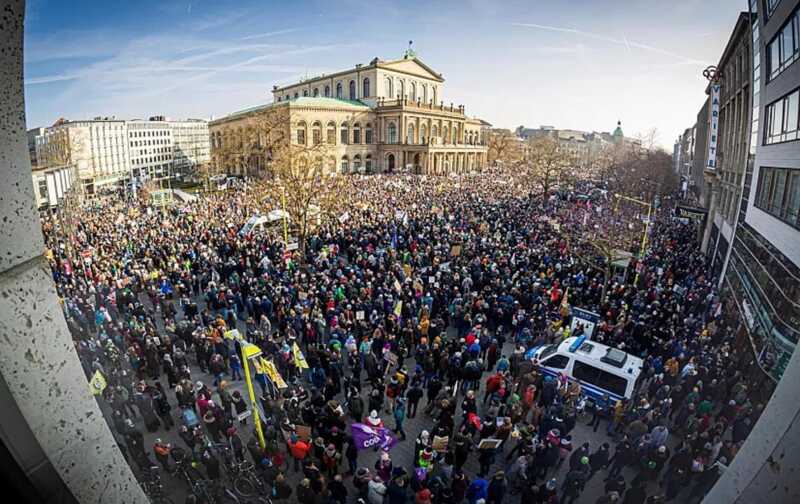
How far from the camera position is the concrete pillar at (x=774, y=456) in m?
1.63

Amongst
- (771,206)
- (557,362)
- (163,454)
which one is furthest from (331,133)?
(163,454)

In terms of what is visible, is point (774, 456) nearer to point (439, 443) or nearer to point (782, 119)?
point (439, 443)

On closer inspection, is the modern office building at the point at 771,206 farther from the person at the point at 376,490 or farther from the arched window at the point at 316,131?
the arched window at the point at 316,131

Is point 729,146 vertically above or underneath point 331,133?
underneath

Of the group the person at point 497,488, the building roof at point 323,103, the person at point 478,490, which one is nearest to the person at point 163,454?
the person at point 478,490

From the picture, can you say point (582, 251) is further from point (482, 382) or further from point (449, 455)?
point (449, 455)

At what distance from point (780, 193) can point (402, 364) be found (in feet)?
39.8

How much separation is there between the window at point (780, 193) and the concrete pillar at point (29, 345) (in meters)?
14.5

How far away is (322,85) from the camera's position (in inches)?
3184

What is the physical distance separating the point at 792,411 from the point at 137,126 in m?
132

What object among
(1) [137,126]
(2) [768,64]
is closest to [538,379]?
(2) [768,64]

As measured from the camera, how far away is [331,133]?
64.8 m

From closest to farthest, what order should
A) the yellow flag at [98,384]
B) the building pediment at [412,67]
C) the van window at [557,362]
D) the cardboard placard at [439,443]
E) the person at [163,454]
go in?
the person at [163,454] < the cardboard placard at [439,443] < the yellow flag at [98,384] < the van window at [557,362] < the building pediment at [412,67]

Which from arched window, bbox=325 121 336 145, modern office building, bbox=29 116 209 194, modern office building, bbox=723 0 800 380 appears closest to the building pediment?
arched window, bbox=325 121 336 145
